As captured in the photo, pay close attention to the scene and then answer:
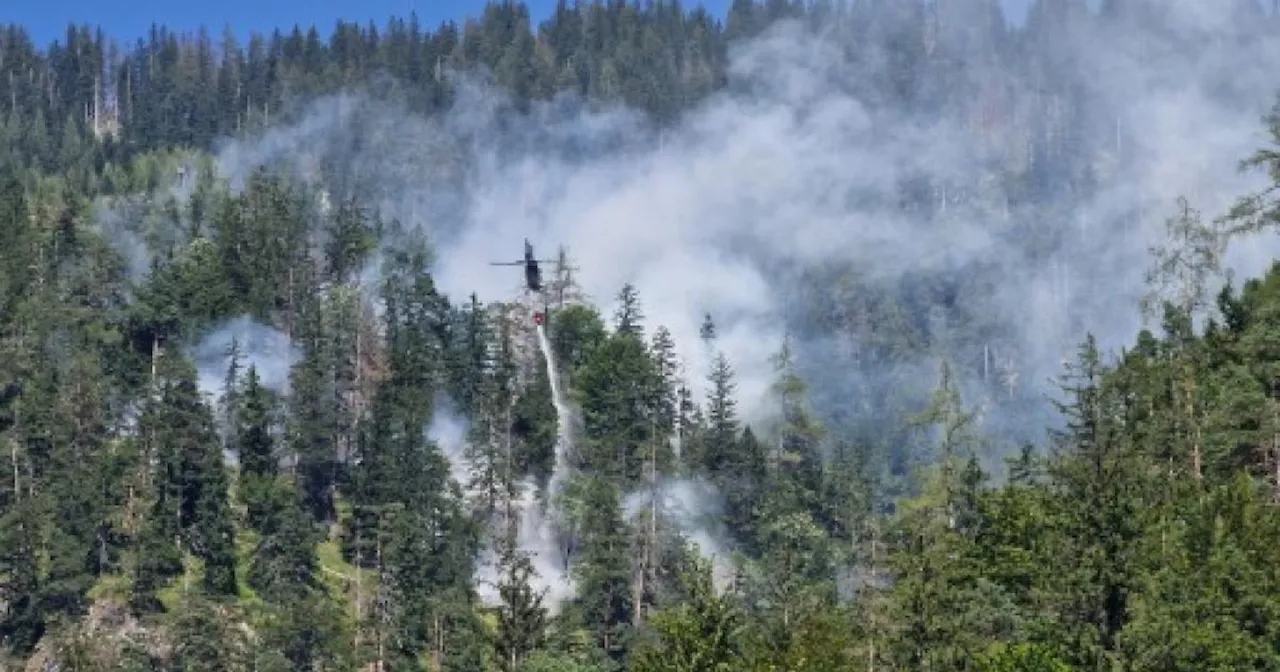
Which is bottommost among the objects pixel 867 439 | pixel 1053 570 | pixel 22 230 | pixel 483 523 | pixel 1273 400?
pixel 1053 570

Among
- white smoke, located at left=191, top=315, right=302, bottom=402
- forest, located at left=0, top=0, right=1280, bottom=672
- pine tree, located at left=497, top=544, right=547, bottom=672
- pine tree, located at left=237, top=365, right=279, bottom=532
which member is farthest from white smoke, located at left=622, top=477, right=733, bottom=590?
pine tree, located at left=497, top=544, right=547, bottom=672

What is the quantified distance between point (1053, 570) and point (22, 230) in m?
115

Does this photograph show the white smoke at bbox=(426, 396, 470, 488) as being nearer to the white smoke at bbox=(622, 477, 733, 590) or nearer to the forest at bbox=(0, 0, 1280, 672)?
the forest at bbox=(0, 0, 1280, 672)

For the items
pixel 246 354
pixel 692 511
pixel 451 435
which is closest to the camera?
pixel 692 511

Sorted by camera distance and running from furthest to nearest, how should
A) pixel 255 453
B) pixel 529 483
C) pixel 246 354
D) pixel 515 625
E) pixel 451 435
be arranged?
pixel 451 435 → pixel 246 354 → pixel 529 483 → pixel 255 453 → pixel 515 625

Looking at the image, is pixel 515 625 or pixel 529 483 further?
pixel 529 483

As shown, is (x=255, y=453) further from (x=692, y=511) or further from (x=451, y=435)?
(x=692, y=511)

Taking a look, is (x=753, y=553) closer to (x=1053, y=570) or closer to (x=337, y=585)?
(x=337, y=585)

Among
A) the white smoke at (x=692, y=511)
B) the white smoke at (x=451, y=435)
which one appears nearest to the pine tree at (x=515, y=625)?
the white smoke at (x=692, y=511)

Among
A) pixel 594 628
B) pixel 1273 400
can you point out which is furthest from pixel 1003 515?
pixel 594 628

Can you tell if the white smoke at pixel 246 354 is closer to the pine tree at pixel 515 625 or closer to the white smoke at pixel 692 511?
the white smoke at pixel 692 511

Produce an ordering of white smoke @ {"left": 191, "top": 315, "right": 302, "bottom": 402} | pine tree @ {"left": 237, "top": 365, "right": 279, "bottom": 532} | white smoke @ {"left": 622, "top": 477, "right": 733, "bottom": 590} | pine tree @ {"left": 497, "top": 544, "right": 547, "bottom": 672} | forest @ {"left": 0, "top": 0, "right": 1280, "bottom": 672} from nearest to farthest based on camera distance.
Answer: forest @ {"left": 0, "top": 0, "right": 1280, "bottom": 672}
pine tree @ {"left": 497, "top": 544, "right": 547, "bottom": 672}
pine tree @ {"left": 237, "top": 365, "right": 279, "bottom": 532}
white smoke @ {"left": 622, "top": 477, "right": 733, "bottom": 590}
white smoke @ {"left": 191, "top": 315, "right": 302, "bottom": 402}

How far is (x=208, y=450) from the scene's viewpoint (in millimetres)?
111562

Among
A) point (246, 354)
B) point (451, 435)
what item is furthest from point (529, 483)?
point (246, 354)
